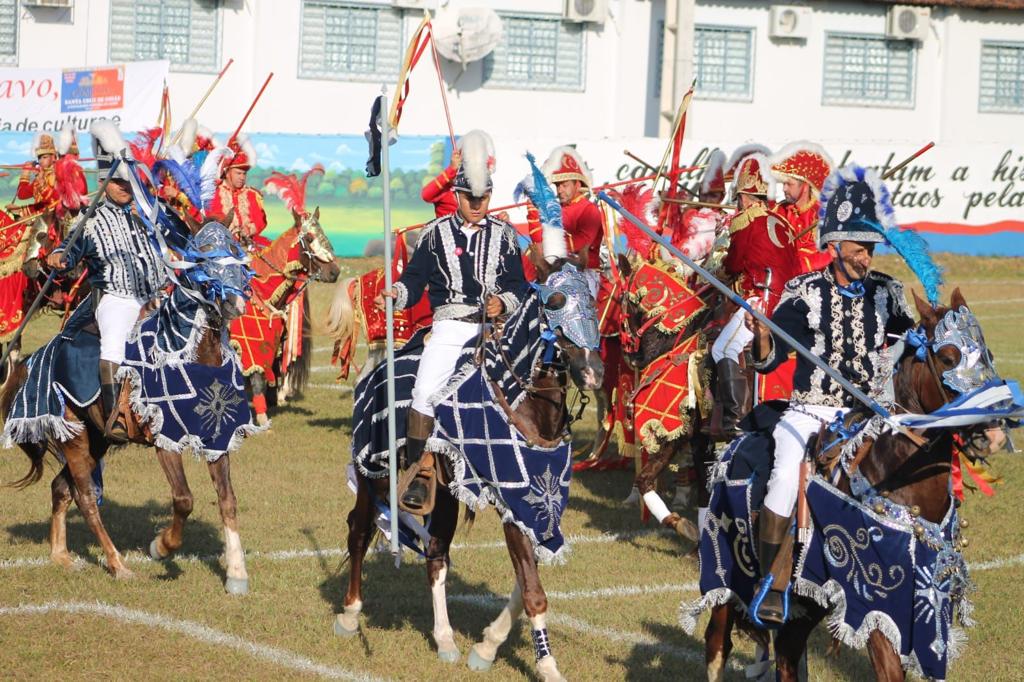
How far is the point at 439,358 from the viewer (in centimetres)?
771

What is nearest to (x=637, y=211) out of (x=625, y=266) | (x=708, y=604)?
(x=625, y=266)

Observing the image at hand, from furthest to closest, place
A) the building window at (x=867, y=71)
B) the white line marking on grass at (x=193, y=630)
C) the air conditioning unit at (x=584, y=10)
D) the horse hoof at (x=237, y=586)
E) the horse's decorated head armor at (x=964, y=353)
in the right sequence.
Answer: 1. the building window at (x=867, y=71)
2. the air conditioning unit at (x=584, y=10)
3. the horse hoof at (x=237, y=586)
4. the white line marking on grass at (x=193, y=630)
5. the horse's decorated head armor at (x=964, y=353)

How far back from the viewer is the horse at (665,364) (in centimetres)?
1068

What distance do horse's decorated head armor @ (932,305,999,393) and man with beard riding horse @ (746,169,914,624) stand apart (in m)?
0.40

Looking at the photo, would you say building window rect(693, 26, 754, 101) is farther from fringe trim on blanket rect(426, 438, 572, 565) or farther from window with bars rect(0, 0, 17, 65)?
fringe trim on blanket rect(426, 438, 572, 565)

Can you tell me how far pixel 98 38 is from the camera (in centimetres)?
2908

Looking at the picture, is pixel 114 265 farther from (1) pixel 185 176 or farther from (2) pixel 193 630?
(2) pixel 193 630

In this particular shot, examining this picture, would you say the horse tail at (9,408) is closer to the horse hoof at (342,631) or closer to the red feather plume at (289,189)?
the horse hoof at (342,631)

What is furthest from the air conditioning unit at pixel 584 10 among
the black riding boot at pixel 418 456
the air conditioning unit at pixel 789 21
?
the black riding boot at pixel 418 456

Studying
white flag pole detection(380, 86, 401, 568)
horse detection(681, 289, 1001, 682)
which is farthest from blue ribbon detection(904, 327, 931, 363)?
white flag pole detection(380, 86, 401, 568)

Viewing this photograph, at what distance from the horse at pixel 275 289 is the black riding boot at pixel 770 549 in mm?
8631

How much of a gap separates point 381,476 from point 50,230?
7859 mm

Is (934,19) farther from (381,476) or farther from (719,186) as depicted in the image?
(381,476)

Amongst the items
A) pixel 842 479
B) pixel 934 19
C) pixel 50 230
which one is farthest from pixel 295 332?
pixel 934 19
